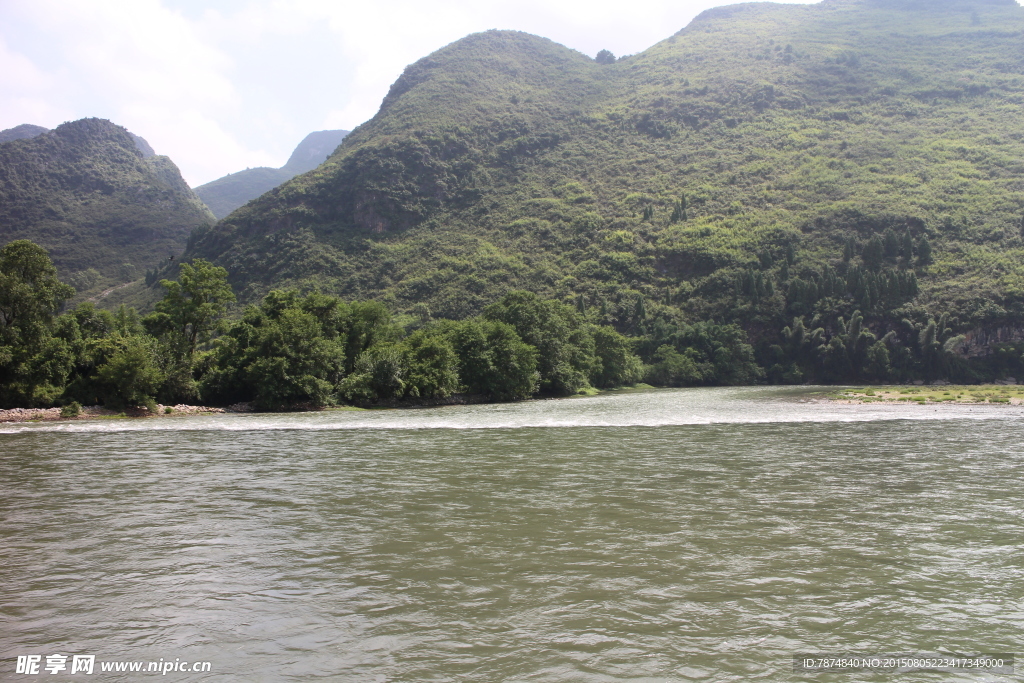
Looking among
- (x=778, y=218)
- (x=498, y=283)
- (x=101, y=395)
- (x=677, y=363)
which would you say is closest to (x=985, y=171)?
(x=778, y=218)

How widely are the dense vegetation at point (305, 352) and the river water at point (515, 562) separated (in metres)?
32.5

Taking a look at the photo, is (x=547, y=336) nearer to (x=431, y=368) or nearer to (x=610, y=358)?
(x=431, y=368)

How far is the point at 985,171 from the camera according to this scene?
166875 mm

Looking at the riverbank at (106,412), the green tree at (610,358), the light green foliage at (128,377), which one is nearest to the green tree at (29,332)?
the riverbank at (106,412)

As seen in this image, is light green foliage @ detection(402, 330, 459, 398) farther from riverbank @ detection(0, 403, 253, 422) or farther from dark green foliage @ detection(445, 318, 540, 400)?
riverbank @ detection(0, 403, 253, 422)

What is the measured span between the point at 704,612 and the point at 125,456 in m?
30.1

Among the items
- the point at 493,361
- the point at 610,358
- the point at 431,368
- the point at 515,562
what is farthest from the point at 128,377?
the point at 610,358

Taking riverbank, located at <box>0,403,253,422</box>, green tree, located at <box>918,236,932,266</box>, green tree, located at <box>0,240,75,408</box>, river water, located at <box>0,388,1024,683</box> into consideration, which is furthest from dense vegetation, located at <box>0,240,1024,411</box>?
river water, located at <box>0,388,1024,683</box>

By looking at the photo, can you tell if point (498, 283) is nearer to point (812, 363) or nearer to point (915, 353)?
point (812, 363)

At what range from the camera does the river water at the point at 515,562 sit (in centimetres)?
1003

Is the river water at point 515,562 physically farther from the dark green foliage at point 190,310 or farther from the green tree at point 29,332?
the dark green foliage at point 190,310

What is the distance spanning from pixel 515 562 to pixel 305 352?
57.4 metres

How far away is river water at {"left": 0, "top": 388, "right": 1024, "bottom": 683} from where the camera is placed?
10.0 metres

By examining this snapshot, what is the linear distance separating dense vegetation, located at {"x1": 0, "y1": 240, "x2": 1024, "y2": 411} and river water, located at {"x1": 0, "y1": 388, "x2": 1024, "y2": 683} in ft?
106
